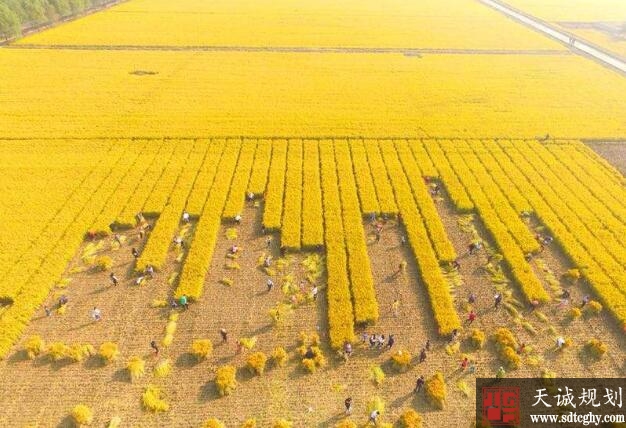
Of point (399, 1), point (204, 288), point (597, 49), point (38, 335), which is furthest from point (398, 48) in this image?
point (38, 335)

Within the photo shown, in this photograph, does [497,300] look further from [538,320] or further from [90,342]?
[90,342]

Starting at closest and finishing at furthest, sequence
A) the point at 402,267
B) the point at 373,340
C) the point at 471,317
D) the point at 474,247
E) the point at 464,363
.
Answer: the point at 464,363, the point at 373,340, the point at 471,317, the point at 402,267, the point at 474,247

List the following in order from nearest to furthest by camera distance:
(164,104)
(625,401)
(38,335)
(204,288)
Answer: (625,401) → (38,335) → (204,288) → (164,104)

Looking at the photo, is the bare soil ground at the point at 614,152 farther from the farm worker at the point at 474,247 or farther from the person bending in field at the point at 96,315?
the person bending in field at the point at 96,315

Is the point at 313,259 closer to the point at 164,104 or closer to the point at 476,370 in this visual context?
the point at 476,370

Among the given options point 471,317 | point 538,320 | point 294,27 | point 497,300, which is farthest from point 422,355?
point 294,27

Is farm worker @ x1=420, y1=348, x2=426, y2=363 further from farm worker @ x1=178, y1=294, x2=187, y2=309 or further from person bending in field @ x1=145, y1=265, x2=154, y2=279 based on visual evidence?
person bending in field @ x1=145, y1=265, x2=154, y2=279
